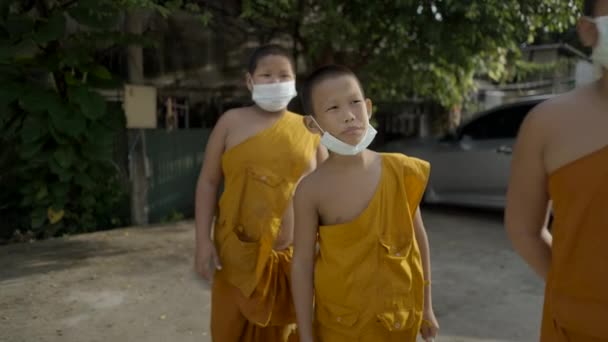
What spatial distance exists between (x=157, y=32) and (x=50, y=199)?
2.42 meters

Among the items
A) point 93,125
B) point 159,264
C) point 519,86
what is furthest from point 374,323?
point 519,86

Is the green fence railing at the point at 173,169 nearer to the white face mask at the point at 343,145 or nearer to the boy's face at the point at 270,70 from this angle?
the boy's face at the point at 270,70

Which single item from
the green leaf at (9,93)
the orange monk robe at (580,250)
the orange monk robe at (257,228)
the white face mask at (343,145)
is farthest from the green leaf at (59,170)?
the orange monk robe at (580,250)

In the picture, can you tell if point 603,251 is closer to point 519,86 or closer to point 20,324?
point 20,324

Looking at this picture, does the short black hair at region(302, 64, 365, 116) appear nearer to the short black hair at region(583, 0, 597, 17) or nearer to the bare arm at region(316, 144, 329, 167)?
the bare arm at region(316, 144, 329, 167)

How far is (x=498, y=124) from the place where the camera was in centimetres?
738

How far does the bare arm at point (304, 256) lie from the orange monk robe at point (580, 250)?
29.9 inches

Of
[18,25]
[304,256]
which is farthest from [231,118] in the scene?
[18,25]

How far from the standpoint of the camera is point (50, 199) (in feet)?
20.2

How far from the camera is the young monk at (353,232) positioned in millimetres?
1827

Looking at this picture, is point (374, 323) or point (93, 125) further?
point (93, 125)

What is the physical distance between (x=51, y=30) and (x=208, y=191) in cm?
359

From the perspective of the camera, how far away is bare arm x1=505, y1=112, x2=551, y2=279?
142 cm

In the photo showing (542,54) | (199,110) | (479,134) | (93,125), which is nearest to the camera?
(93,125)
